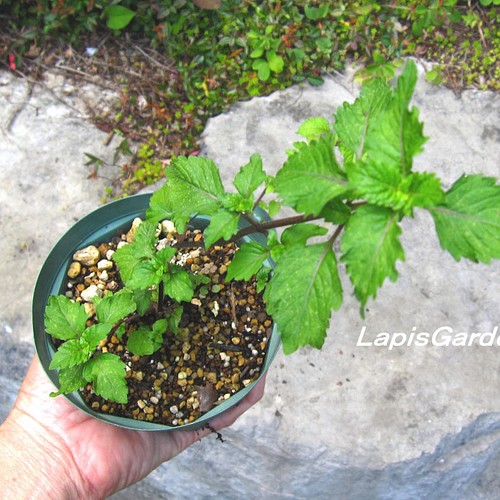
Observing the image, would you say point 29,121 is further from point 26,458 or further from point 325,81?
point 26,458

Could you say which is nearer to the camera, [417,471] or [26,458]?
[26,458]

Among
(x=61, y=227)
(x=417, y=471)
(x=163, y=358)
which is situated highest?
(x=61, y=227)

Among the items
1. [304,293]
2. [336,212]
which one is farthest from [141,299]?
[336,212]

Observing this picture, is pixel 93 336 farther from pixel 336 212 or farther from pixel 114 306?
pixel 336 212

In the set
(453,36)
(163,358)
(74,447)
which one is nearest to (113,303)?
(163,358)

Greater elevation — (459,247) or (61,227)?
(459,247)

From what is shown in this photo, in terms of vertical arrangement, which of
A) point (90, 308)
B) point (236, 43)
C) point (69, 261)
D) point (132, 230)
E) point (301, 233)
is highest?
point (236, 43)

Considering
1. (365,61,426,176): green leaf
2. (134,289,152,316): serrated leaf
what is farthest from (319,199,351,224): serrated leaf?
(134,289,152,316): serrated leaf
